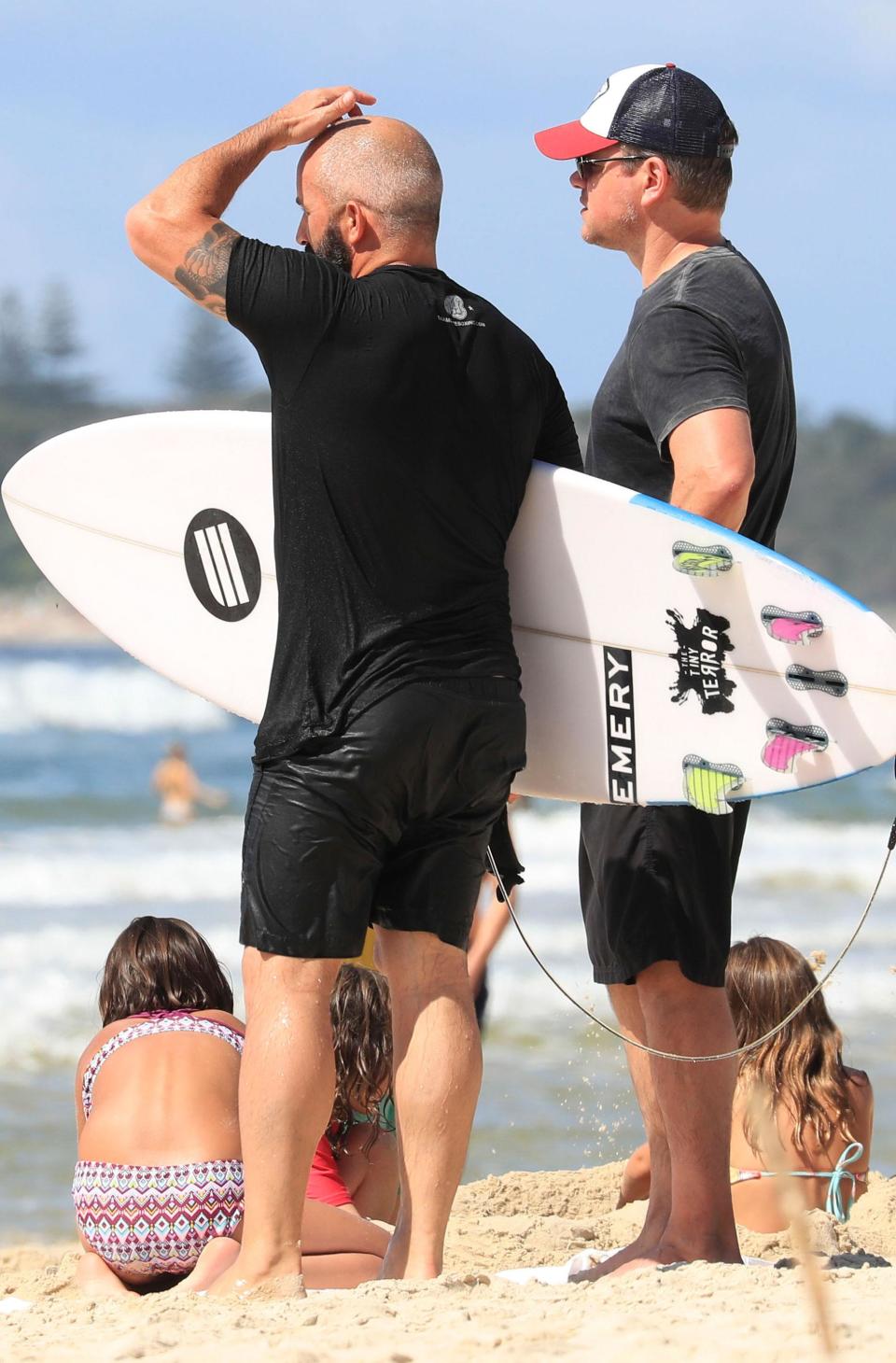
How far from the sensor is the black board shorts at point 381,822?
2.76 m

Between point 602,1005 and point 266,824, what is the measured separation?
745 cm

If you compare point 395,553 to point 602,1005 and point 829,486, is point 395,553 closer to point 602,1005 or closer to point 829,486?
point 602,1005

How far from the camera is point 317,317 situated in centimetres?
278

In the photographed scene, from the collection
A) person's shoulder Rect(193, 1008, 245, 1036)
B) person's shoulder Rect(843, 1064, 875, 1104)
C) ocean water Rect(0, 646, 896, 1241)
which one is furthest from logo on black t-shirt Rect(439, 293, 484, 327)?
ocean water Rect(0, 646, 896, 1241)

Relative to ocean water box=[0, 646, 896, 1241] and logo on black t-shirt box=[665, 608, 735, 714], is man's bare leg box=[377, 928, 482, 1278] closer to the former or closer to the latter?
logo on black t-shirt box=[665, 608, 735, 714]

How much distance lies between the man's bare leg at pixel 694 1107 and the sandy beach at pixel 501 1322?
7.3 inches

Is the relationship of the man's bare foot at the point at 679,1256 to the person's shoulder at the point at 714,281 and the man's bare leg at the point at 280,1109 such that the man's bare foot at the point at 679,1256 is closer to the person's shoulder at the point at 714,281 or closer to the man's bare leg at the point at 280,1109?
the man's bare leg at the point at 280,1109

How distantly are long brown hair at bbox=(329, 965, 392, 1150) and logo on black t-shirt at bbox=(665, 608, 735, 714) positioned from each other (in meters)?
1.16

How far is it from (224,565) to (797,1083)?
1.90m

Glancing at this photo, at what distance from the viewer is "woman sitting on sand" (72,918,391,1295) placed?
137 inches

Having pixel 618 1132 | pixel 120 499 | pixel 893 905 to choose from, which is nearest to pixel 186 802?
pixel 893 905

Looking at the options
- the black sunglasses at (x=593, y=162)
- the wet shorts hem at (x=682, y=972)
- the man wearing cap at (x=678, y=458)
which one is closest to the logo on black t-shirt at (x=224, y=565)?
the man wearing cap at (x=678, y=458)

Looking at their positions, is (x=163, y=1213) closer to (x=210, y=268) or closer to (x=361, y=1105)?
(x=361, y=1105)

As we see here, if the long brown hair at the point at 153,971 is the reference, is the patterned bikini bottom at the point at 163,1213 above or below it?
below
